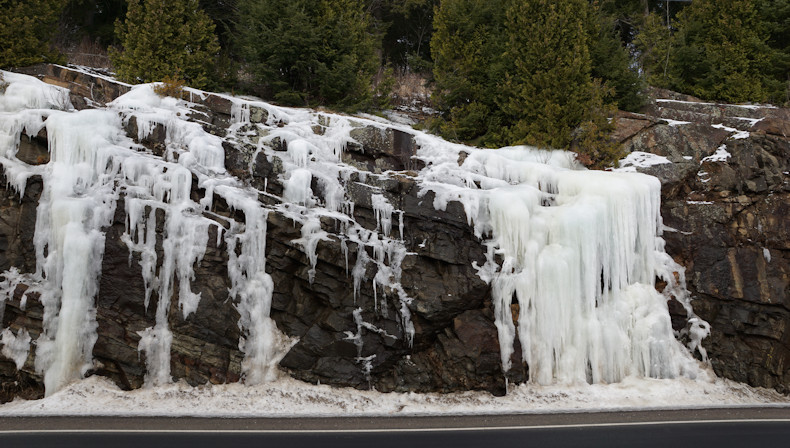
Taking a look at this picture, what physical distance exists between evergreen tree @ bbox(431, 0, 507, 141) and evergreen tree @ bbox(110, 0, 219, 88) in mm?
5787

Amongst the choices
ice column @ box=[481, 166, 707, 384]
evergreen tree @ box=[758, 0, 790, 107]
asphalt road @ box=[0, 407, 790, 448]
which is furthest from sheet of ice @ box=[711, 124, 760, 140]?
asphalt road @ box=[0, 407, 790, 448]

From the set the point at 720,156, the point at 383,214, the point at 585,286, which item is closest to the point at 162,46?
the point at 383,214

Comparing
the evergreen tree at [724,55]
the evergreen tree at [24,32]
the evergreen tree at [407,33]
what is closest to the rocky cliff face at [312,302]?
the evergreen tree at [24,32]

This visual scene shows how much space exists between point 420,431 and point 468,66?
941 cm

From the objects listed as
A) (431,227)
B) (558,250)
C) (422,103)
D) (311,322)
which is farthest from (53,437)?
(422,103)

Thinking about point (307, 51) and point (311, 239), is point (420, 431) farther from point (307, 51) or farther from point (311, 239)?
point (307, 51)

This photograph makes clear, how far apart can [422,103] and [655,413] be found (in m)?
11.8

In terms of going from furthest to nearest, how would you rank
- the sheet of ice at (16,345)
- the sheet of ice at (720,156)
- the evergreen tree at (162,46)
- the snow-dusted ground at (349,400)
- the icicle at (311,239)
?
1. the evergreen tree at (162,46)
2. the sheet of ice at (720,156)
3. the icicle at (311,239)
4. the sheet of ice at (16,345)
5. the snow-dusted ground at (349,400)

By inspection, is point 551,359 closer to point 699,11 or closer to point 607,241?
point 607,241

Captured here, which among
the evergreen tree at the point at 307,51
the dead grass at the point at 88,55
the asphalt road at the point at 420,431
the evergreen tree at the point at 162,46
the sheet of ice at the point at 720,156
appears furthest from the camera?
the dead grass at the point at 88,55

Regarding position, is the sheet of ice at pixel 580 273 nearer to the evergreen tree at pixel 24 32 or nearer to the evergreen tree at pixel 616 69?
the evergreen tree at pixel 616 69

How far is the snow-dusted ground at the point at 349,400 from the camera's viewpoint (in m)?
8.41

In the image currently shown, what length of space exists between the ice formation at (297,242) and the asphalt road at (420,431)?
1.37 m

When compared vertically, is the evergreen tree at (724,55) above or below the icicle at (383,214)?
above
